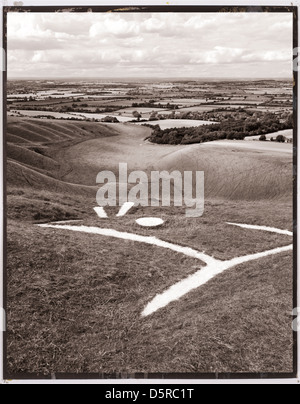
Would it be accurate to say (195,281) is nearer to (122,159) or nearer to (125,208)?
(125,208)

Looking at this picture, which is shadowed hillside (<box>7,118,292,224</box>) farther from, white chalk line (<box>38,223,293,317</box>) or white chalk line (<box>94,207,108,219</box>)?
white chalk line (<box>38,223,293,317</box>)

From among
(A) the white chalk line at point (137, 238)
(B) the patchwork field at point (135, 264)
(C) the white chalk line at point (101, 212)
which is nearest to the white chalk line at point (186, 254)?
(A) the white chalk line at point (137, 238)

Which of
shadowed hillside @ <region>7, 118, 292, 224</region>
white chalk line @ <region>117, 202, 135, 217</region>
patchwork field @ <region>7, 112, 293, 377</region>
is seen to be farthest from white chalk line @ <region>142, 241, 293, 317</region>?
white chalk line @ <region>117, 202, 135, 217</region>

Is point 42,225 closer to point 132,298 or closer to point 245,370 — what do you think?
point 132,298

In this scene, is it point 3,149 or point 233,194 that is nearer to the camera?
point 3,149

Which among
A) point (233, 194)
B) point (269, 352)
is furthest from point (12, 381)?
point (233, 194)

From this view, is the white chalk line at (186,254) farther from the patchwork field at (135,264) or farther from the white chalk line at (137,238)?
the patchwork field at (135,264)

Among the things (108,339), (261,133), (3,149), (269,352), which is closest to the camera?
(3,149)
